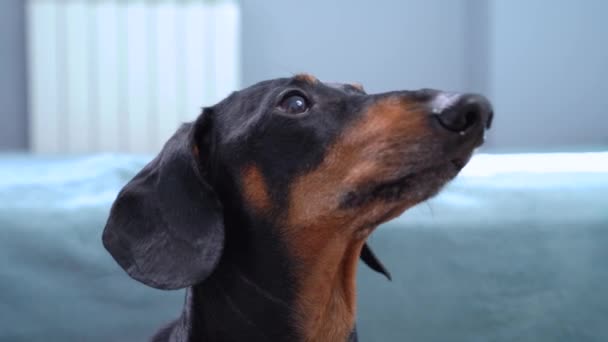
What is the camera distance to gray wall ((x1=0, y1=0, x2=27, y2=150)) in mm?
3900

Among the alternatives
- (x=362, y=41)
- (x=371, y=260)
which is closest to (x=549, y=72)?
Result: (x=362, y=41)

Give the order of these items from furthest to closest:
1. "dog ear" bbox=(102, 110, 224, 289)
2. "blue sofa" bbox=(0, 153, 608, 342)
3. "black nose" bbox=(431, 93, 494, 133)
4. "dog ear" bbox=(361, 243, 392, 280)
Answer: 1. "blue sofa" bbox=(0, 153, 608, 342)
2. "dog ear" bbox=(361, 243, 392, 280)
3. "dog ear" bbox=(102, 110, 224, 289)
4. "black nose" bbox=(431, 93, 494, 133)

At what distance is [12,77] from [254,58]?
1.41 metres

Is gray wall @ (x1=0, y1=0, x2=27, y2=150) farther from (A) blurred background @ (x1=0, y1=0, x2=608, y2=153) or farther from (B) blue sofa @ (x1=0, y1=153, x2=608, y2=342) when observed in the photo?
(B) blue sofa @ (x1=0, y1=153, x2=608, y2=342)

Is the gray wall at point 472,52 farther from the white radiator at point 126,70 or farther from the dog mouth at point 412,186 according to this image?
the dog mouth at point 412,186

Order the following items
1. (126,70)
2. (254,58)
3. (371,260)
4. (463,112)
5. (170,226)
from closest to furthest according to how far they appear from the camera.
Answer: (463,112), (170,226), (371,260), (126,70), (254,58)

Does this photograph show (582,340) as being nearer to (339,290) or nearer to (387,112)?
(339,290)

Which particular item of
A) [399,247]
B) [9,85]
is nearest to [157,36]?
[9,85]

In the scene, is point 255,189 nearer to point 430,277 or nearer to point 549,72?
point 430,277

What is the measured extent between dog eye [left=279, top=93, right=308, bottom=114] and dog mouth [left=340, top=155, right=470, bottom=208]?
20cm

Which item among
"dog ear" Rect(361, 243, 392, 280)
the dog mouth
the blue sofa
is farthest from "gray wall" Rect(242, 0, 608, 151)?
the dog mouth

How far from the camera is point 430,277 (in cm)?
182

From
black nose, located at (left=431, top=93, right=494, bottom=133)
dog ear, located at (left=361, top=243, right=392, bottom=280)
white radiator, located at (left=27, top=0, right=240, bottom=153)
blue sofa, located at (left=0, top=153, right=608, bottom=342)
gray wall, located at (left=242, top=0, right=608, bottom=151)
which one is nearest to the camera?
black nose, located at (left=431, top=93, right=494, bottom=133)

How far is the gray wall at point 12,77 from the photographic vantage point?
390 cm
